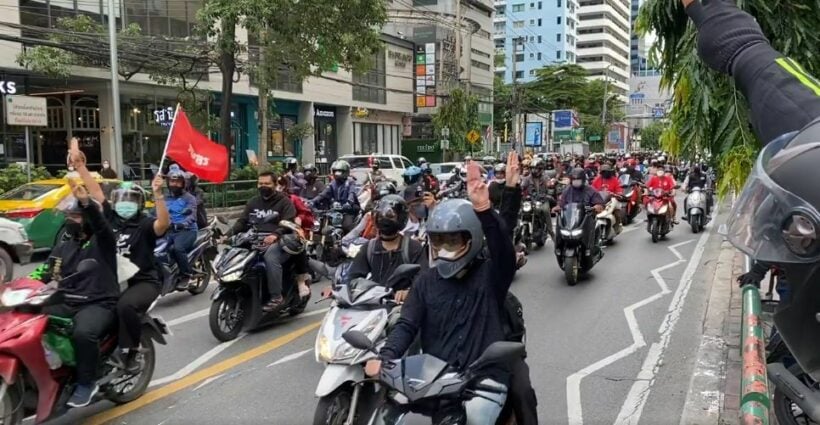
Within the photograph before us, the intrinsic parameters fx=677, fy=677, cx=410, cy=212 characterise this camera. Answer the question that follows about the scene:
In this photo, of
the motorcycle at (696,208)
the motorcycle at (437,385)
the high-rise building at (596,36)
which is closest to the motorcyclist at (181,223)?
the motorcycle at (437,385)

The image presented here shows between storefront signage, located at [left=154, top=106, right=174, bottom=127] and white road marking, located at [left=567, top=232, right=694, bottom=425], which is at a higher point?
storefront signage, located at [left=154, top=106, right=174, bottom=127]

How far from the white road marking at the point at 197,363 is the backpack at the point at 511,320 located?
136 inches

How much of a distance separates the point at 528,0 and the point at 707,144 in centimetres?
10862

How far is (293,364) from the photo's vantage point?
6.14 m

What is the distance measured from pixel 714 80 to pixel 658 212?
1076 cm

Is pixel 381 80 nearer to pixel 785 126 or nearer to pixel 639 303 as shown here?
pixel 639 303

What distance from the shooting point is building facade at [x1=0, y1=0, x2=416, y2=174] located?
860 inches

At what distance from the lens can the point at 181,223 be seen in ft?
28.6

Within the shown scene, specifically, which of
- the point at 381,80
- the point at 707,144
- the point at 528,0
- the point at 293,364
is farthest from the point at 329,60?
the point at 528,0

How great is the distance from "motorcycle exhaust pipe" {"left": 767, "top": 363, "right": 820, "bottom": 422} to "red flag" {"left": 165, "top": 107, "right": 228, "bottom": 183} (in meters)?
8.14

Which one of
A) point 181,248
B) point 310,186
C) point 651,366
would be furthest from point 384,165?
point 651,366

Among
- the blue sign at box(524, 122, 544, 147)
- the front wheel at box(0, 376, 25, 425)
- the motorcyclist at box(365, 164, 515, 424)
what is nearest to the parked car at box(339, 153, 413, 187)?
the front wheel at box(0, 376, 25, 425)

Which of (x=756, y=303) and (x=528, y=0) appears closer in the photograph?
(x=756, y=303)

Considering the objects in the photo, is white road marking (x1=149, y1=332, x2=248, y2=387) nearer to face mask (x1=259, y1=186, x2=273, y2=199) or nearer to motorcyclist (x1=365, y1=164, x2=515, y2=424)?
face mask (x1=259, y1=186, x2=273, y2=199)
